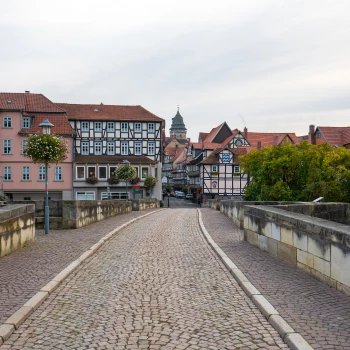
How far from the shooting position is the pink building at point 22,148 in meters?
52.3

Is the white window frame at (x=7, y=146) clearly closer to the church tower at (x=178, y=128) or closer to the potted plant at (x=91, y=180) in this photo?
the potted plant at (x=91, y=180)

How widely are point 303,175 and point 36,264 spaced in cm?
2896

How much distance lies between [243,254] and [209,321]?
209 inches

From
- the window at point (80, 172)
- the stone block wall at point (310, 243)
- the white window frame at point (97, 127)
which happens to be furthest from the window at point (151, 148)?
the stone block wall at point (310, 243)

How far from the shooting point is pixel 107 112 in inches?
2328

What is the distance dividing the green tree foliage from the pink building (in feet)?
78.1

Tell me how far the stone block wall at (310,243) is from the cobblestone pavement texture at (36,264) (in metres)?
4.35

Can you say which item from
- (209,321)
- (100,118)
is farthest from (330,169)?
(100,118)

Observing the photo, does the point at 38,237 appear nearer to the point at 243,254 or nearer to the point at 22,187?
the point at 243,254

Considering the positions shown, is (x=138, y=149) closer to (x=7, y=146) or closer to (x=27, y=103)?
(x=27, y=103)

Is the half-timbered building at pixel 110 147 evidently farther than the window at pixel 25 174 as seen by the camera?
Yes

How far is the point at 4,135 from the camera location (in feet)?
172

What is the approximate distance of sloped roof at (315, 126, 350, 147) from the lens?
6399 cm

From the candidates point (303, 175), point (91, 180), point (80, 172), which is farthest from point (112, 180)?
point (303, 175)
